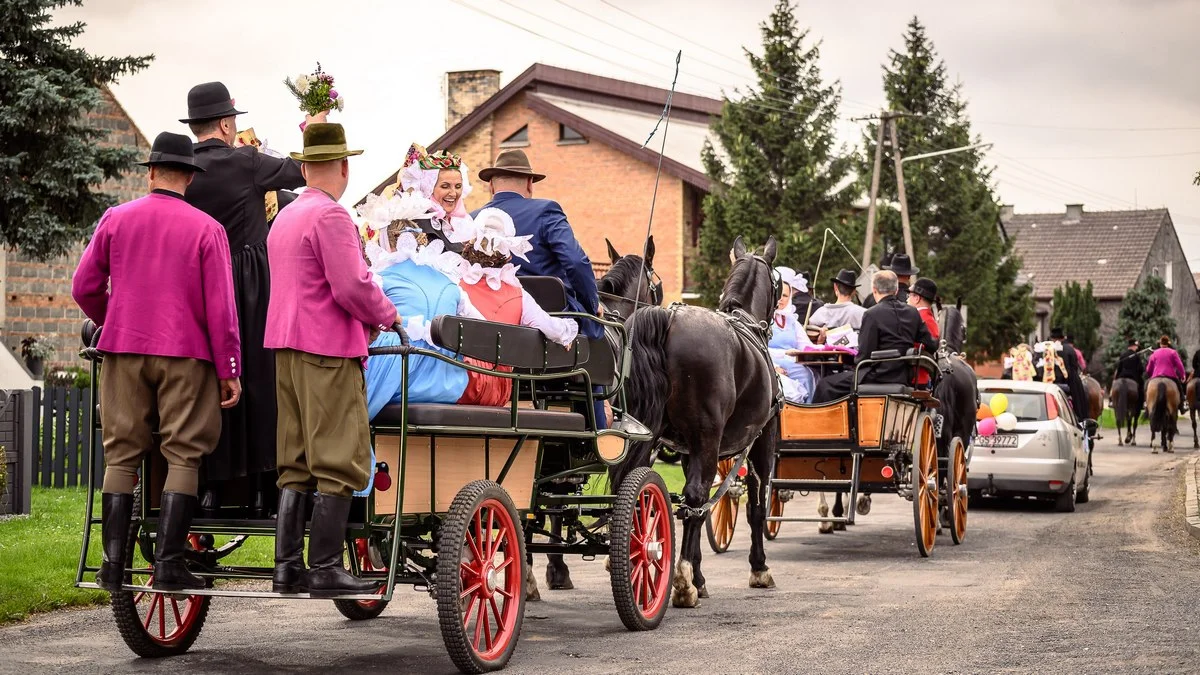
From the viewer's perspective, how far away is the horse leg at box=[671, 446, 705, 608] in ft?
29.7

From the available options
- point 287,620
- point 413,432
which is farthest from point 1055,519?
point 413,432

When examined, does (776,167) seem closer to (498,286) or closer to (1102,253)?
(498,286)

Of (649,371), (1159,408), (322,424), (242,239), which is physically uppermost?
(242,239)

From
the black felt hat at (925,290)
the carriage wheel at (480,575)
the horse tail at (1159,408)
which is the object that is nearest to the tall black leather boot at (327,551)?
the carriage wheel at (480,575)

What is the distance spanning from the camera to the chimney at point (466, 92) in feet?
146

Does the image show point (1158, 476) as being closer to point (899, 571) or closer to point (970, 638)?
point (899, 571)

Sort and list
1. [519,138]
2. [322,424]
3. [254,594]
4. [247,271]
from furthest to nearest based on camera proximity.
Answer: [519,138]
[247,271]
[322,424]
[254,594]

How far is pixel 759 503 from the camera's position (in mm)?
10359

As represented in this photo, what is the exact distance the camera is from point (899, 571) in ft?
36.6

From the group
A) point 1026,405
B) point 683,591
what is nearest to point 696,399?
point 683,591

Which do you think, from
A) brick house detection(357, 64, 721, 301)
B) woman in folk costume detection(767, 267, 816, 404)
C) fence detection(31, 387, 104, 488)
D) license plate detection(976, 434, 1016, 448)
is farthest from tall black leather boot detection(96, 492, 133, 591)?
brick house detection(357, 64, 721, 301)

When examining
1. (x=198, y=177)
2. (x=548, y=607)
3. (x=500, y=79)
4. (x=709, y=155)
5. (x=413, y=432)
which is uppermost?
(x=500, y=79)

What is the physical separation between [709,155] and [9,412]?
85.8 feet

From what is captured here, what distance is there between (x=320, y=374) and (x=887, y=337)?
24.4 feet
